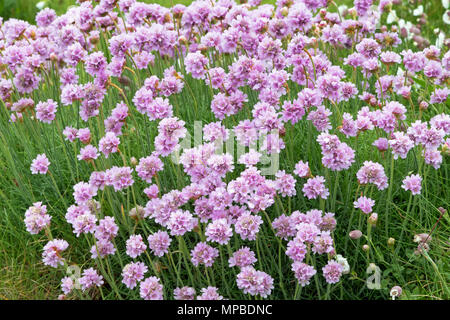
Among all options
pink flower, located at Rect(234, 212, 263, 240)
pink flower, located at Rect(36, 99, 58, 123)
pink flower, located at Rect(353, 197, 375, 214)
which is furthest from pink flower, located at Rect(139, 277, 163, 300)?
pink flower, located at Rect(36, 99, 58, 123)

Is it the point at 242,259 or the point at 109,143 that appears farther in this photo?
the point at 109,143

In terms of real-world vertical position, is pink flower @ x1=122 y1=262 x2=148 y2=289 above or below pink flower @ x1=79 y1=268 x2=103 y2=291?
above

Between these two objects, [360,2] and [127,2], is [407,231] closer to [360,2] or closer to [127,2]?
[360,2]

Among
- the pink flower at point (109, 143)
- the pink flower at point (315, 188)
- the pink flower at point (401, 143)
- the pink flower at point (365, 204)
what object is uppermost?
the pink flower at point (109, 143)

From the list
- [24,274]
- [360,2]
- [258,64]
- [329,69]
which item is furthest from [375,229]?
[24,274]

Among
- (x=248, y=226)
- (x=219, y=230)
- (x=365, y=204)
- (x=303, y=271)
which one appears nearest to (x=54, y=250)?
(x=219, y=230)

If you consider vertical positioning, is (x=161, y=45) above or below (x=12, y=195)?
above

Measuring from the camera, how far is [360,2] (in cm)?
349

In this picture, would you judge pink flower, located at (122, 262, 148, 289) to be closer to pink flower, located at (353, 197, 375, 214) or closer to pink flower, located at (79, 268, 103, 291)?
pink flower, located at (79, 268, 103, 291)

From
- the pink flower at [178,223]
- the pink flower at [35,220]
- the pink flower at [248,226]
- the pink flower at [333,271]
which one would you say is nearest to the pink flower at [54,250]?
the pink flower at [35,220]

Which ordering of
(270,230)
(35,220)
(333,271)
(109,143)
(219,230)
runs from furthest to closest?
(270,230) → (109,143) → (35,220) → (333,271) → (219,230)

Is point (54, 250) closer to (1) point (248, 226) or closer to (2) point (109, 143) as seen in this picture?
(2) point (109, 143)

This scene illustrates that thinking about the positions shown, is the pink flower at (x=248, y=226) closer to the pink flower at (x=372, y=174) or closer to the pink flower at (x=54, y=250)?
the pink flower at (x=372, y=174)

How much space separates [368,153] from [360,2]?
1030mm
